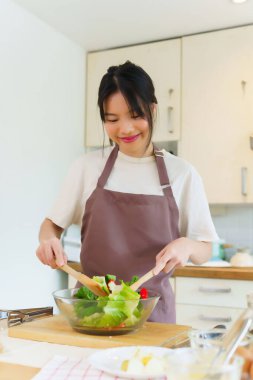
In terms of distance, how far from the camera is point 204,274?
2.37 meters

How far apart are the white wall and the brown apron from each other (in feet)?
2.85

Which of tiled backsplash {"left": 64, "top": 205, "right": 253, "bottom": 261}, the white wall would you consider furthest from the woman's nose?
tiled backsplash {"left": 64, "top": 205, "right": 253, "bottom": 261}

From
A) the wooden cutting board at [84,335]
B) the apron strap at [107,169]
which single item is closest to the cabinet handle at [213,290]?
the apron strap at [107,169]

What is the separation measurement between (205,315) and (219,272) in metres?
0.23

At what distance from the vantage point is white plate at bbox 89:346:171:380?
2.64 ft

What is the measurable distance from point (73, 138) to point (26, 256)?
83 cm

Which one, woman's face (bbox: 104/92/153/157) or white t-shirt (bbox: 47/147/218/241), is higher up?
woman's face (bbox: 104/92/153/157)

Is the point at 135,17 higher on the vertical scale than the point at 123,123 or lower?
higher

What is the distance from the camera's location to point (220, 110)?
265 cm

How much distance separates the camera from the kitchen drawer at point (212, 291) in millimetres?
2301

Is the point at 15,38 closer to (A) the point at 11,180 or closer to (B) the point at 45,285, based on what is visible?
(A) the point at 11,180

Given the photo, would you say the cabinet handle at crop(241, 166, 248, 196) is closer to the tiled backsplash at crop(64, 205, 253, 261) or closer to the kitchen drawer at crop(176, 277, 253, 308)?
the tiled backsplash at crop(64, 205, 253, 261)

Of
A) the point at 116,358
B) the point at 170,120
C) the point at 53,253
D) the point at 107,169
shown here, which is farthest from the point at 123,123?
the point at 170,120

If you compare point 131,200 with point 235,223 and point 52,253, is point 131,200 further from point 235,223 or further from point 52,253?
point 235,223
